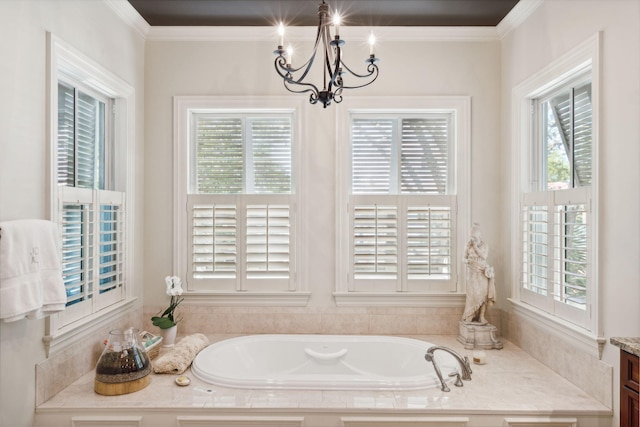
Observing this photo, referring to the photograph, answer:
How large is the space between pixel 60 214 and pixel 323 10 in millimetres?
1583

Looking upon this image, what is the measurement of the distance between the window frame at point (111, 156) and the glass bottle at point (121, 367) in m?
0.23

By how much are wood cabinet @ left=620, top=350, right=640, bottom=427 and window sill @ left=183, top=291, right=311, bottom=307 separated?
1838mm

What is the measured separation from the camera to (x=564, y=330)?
221 centimetres

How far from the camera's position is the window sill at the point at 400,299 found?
2.96 metres

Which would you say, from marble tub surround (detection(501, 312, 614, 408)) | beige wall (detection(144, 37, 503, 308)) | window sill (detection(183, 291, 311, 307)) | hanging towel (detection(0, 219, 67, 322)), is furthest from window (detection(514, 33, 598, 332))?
hanging towel (detection(0, 219, 67, 322))

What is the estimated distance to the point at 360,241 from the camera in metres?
2.97

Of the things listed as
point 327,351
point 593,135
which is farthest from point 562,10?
point 327,351

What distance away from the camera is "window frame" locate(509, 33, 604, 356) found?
196cm

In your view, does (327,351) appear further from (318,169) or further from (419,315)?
(318,169)

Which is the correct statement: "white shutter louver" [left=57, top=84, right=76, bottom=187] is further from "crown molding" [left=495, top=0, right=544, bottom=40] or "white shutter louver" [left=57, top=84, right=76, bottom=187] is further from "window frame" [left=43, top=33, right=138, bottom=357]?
"crown molding" [left=495, top=0, right=544, bottom=40]

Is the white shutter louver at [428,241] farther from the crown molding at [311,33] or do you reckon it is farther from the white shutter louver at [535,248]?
the crown molding at [311,33]

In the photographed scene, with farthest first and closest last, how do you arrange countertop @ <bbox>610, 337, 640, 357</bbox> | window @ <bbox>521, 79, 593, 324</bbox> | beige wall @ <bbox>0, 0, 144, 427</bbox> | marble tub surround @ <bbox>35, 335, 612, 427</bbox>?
window @ <bbox>521, 79, 593, 324</bbox>, marble tub surround @ <bbox>35, 335, 612, 427</bbox>, beige wall @ <bbox>0, 0, 144, 427</bbox>, countertop @ <bbox>610, 337, 640, 357</bbox>

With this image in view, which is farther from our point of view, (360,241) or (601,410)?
(360,241)

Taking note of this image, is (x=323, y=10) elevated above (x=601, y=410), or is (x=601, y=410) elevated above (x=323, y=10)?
(x=323, y=10)
